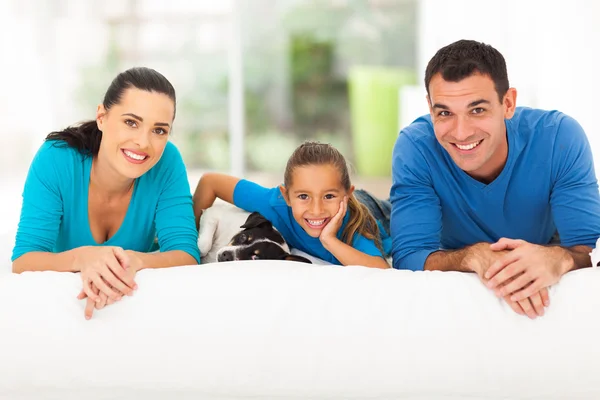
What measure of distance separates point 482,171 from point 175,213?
2.97ft

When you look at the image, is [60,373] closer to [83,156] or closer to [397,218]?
[83,156]

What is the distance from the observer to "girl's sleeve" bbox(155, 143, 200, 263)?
80.0 inches

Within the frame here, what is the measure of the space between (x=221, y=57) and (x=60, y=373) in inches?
196

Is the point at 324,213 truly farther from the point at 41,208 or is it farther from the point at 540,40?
the point at 540,40

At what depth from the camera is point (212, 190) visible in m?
2.46

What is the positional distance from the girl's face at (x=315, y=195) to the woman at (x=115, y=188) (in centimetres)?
33

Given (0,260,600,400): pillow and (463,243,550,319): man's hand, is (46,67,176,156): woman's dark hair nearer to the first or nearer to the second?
(0,260,600,400): pillow

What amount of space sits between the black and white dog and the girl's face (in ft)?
0.29

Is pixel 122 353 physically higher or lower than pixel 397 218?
lower

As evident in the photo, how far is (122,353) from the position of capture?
4.95ft

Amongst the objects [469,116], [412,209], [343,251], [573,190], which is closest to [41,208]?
[343,251]

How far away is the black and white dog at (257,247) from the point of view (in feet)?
6.79

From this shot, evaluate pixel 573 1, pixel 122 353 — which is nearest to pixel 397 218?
pixel 122 353

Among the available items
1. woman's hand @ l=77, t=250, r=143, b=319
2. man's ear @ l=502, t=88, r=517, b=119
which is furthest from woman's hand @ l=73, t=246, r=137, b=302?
man's ear @ l=502, t=88, r=517, b=119
